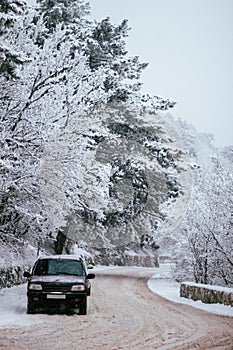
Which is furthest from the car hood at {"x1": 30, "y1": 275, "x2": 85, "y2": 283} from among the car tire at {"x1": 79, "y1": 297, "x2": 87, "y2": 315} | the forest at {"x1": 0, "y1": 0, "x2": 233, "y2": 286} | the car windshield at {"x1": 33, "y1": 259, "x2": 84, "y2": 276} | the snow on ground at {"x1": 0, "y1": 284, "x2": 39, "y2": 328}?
the forest at {"x1": 0, "y1": 0, "x2": 233, "y2": 286}

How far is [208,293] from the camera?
58.4ft

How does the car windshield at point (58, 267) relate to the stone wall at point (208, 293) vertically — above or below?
above

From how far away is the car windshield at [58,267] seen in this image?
48.8 ft

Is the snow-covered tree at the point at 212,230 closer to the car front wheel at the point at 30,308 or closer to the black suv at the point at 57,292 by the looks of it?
the black suv at the point at 57,292

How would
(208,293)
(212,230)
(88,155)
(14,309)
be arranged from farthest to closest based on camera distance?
(212,230) → (88,155) → (208,293) → (14,309)

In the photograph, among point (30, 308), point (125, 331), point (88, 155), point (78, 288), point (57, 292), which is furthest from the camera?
point (88, 155)

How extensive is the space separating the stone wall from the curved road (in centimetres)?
106

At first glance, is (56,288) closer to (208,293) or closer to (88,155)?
(208,293)

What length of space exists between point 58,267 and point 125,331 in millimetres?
4490

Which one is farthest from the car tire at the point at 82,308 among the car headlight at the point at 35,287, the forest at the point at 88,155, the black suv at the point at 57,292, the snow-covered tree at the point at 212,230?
the snow-covered tree at the point at 212,230

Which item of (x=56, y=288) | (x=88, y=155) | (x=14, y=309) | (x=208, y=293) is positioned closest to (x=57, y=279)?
(x=56, y=288)

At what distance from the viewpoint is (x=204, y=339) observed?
33.5ft

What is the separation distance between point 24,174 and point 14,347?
25.9 ft

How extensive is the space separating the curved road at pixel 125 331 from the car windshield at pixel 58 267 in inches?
47.3
